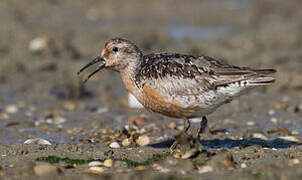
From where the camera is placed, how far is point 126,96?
14453 millimetres

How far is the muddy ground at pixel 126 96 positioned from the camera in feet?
26.0

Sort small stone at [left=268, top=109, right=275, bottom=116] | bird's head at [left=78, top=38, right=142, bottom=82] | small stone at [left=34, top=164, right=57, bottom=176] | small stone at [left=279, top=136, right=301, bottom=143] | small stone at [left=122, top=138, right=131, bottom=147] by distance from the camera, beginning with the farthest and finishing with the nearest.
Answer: small stone at [left=268, top=109, right=275, bottom=116], small stone at [left=279, top=136, right=301, bottom=143], small stone at [left=122, top=138, right=131, bottom=147], bird's head at [left=78, top=38, right=142, bottom=82], small stone at [left=34, top=164, right=57, bottom=176]

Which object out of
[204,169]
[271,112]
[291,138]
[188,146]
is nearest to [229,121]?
[271,112]

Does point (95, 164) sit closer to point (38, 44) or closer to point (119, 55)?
point (119, 55)

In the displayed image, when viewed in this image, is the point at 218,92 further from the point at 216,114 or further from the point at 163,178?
the point at 216,114

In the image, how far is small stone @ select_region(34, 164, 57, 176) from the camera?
7.32 meters

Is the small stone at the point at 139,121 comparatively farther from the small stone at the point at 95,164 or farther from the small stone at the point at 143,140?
the small stone at the point at 95,164

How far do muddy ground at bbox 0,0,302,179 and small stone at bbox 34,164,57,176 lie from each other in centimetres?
2

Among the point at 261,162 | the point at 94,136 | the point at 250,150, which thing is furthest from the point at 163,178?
the point at 94,136

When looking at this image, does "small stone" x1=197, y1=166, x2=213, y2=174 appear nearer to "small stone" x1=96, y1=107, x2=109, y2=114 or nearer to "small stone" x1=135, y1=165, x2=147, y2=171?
"small stone" x1=135, y1=165, x2=147, y2=171

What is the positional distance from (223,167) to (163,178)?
992 mm

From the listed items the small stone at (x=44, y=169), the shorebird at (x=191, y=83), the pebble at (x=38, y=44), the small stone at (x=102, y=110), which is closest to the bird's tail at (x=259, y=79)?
the shorebird at (x=191, y=83)

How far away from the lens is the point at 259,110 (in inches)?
506

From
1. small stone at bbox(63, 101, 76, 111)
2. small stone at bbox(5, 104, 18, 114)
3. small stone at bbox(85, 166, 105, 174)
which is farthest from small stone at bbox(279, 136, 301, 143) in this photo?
small stone at bbox(5, 104, 18, 114)
